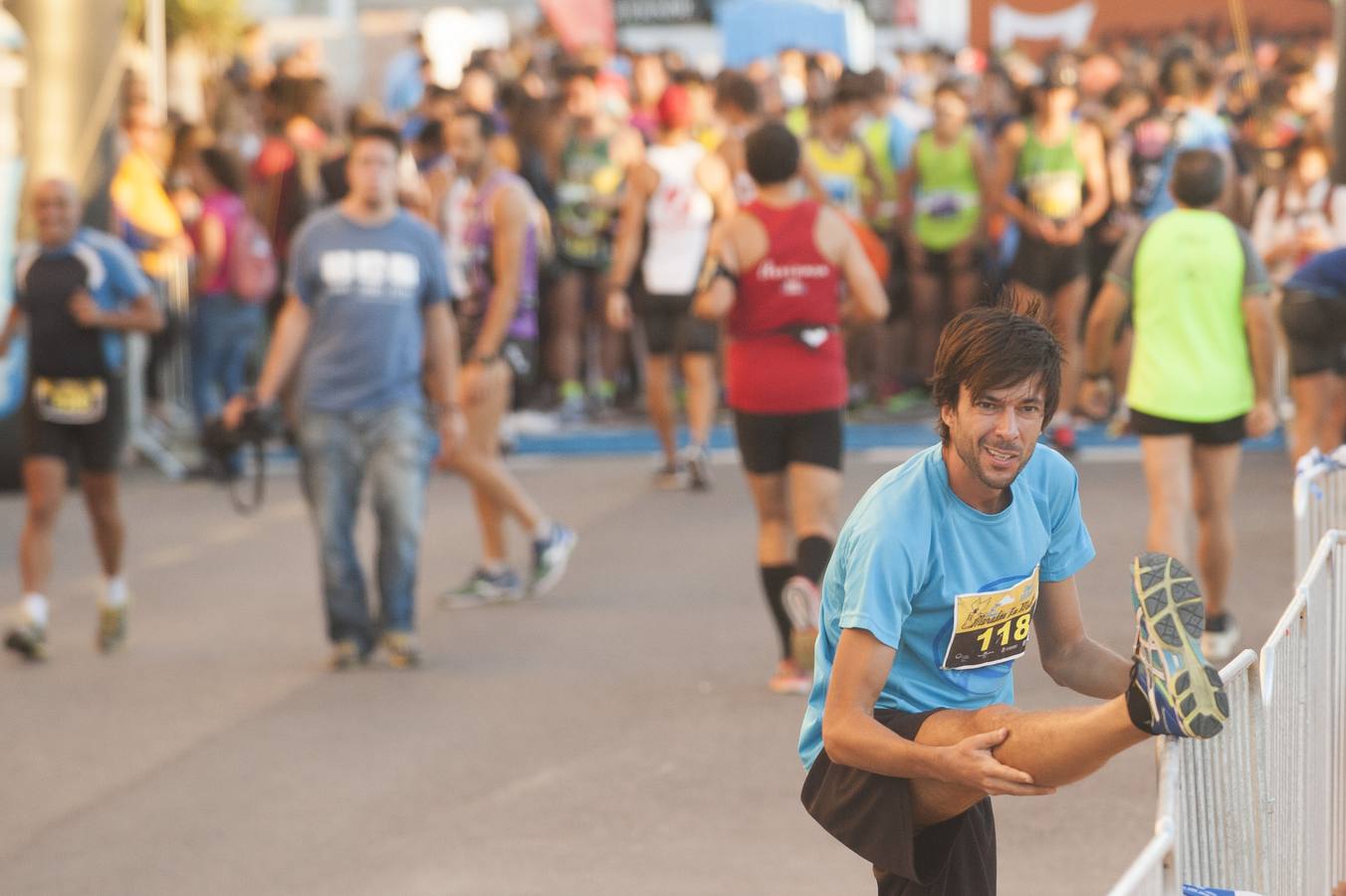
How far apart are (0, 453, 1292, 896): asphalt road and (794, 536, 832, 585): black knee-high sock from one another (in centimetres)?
53

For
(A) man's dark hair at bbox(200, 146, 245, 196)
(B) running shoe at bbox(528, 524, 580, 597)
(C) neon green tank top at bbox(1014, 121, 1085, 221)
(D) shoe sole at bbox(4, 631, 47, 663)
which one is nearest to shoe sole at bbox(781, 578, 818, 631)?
(B) running shoe at bbox(528, 524, 580, 597)

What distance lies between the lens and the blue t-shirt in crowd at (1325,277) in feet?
25.8

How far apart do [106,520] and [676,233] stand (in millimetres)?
4978

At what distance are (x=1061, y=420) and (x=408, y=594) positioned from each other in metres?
5.89

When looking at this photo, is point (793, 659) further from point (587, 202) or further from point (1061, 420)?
point (587, 202)

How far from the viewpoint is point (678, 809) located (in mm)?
6242

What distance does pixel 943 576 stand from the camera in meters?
3.47

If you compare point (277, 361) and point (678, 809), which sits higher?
point (277, 361)

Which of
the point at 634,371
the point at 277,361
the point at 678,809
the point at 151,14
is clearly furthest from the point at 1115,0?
the point at 678,809

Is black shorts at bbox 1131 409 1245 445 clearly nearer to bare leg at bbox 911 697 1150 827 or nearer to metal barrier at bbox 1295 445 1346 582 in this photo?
metal barrier at bbox 1295 445 1346 582

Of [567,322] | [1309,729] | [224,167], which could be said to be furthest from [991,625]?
[567,322]

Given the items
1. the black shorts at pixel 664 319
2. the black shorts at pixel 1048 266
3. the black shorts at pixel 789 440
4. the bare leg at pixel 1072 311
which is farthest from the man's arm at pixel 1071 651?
the black shorts at pixel 1048 266

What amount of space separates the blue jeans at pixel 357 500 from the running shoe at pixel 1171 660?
5584mm

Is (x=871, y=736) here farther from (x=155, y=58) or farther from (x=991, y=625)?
(x=155, y=58)
